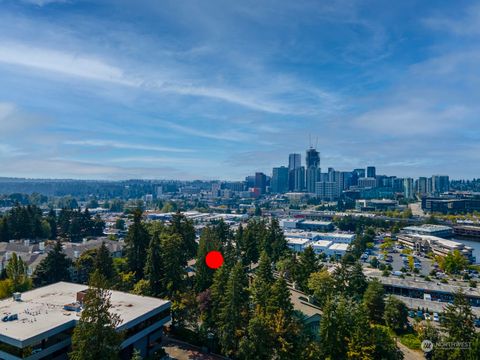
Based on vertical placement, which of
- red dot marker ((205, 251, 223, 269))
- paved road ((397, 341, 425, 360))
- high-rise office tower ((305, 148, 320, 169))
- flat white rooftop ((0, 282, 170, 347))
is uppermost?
high-rise office tower ((305, 148, 320, 169))

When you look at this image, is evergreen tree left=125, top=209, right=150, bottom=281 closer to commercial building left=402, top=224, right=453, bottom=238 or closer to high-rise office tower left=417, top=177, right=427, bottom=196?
commercial building left=402, top=224, right=453, bottom=238

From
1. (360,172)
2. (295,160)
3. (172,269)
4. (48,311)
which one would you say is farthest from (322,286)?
(360,172)

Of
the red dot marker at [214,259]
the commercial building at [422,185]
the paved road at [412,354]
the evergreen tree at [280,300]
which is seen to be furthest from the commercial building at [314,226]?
the commercial building at [422,185]

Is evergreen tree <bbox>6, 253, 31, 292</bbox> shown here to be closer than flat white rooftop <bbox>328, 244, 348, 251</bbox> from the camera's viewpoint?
Yes

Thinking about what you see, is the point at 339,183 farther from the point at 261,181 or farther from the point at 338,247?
the point at 338,247

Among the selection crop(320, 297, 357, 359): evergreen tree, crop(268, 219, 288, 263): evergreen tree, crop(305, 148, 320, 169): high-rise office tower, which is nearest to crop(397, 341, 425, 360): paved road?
crop(320, 297, 357, 359): evergreen tree

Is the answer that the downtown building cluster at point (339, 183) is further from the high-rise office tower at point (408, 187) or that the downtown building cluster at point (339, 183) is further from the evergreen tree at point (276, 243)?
the evergreen tree at point (276, 243)

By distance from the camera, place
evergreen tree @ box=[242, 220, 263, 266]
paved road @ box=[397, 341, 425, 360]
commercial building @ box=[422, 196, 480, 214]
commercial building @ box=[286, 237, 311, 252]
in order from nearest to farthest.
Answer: paved road @ box=[397, 341, 425, 360]
evergreen tree @ box=[242, 220, 263, 266]
commercial building @ box=[286, 237, 311, 252]
commercial building @ box=[422, 196, 480, 214]
